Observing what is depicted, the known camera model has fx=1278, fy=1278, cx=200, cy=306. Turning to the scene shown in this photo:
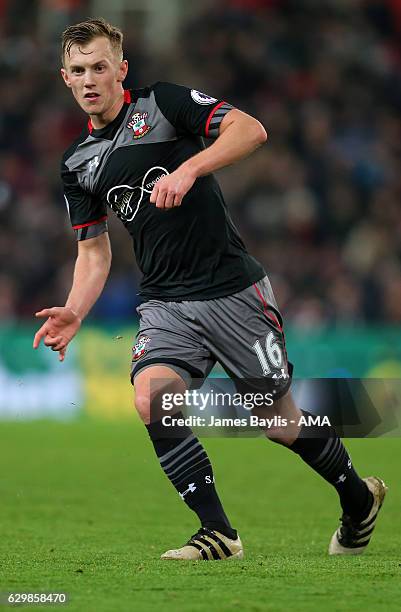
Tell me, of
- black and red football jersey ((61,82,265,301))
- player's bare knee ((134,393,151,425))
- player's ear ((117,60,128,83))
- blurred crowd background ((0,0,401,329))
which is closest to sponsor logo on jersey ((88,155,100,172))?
black and red football jersey ((61,82,265,301))

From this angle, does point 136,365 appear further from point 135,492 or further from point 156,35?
point 156,35

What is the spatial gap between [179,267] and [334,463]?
1110 millimetres

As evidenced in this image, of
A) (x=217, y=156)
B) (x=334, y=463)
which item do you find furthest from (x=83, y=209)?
(x=334, y=463)

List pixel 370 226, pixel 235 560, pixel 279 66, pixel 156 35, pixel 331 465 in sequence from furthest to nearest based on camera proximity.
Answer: pixel 156 35 → pixel 279 66 → pixel 370 226 → pixel 331 465 → pixel 235 560

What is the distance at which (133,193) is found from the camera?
5523 millimetres

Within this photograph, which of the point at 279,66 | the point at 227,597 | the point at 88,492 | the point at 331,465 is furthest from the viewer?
the point at 279,66

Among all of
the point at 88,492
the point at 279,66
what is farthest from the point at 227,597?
the point at 279,66

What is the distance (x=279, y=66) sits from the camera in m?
17.5

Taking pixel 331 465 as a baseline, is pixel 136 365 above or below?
above

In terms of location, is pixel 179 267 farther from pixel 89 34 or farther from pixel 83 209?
pixel 89 34

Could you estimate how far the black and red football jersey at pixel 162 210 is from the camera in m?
5.49

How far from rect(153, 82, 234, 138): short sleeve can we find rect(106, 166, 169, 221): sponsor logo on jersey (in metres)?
0.22

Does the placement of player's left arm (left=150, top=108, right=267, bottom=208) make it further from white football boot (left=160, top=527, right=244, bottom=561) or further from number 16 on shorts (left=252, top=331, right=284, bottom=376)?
white football boot (left=160, top=527, right=244, bottom=561)

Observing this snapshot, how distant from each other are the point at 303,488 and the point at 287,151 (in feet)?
26.7
